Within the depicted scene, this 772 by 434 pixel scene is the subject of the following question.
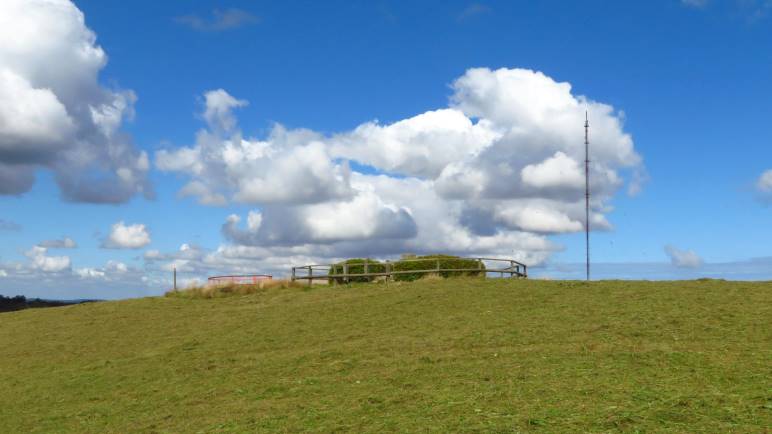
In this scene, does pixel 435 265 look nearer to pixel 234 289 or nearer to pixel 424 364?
pixel 234 289

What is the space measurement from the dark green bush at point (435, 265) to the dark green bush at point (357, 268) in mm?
1250

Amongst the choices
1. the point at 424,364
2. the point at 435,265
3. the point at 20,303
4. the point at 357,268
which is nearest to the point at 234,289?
the point at 357,268

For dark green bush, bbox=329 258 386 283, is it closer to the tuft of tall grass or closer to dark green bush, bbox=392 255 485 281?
dark green bush, bbox=392 255 485 281

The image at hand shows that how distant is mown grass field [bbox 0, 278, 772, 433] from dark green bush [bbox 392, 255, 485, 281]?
4618 mm

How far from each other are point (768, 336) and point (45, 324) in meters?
29.8

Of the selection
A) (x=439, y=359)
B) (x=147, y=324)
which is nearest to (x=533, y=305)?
(x=439, y=359)

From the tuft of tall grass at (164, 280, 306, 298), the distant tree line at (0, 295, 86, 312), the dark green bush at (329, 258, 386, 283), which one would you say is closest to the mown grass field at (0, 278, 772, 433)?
the tuft of tall grass at (164, 280, 306, 298)

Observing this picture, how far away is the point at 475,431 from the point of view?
10570 millimetres

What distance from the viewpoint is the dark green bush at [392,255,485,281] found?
115 feet

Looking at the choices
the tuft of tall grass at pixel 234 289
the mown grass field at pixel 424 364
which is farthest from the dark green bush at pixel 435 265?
the tuft of tall grass at pixel 234 289

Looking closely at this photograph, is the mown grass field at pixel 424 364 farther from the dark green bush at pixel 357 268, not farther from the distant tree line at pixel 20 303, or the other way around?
the distant tree line at pixel 20 303

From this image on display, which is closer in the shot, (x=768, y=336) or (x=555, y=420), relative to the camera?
(x=555, y=420)

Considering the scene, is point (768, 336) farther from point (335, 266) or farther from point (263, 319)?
point (335, 266)

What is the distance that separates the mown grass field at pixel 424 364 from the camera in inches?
466
